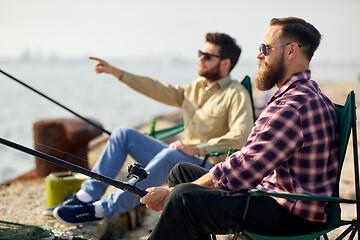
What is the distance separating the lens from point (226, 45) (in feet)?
13.5

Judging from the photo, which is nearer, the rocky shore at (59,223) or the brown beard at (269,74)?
the brown beard at (269,74)

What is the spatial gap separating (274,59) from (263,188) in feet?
2.09

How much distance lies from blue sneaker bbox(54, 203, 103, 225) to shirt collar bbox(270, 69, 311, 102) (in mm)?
1770

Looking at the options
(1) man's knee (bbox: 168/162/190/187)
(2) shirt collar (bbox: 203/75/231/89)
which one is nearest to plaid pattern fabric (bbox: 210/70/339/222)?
(1) man's knee (bbox: 168/162/190/187)

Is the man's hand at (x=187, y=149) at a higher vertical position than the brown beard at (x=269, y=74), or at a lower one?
lower

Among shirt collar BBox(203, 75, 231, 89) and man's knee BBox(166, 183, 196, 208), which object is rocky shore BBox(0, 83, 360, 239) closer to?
shirt collar BBox(203, 75, 231, 89)

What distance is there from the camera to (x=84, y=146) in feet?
17.7

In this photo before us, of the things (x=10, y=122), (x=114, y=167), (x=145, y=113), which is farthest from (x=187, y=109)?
(x=145, y=113)

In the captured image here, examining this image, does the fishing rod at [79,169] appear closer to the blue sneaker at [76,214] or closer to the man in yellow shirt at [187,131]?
the man in yellow shirt at [187,131]

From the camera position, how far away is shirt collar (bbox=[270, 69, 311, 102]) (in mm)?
2255

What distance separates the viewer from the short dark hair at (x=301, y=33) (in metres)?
2.35

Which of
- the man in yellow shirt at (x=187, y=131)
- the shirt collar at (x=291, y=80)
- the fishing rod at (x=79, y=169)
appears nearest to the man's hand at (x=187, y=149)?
the man in yellow shirt at (x=187, y=131)

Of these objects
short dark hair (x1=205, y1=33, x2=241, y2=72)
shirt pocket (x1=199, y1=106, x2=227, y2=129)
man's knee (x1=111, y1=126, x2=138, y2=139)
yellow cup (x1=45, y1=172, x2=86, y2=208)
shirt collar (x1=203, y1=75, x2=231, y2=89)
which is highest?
short dark hair (x1=205, y1=33, x2=241, y2=72)

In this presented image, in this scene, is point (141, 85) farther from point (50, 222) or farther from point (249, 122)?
point (50, 222)
